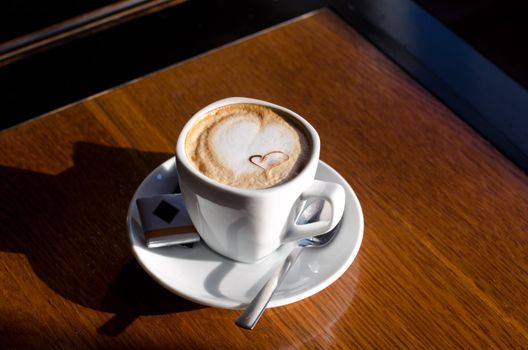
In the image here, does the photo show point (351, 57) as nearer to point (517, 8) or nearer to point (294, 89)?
point (294, 89)

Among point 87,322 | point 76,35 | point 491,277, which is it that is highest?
point 76,35

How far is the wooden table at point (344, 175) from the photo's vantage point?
73 cm

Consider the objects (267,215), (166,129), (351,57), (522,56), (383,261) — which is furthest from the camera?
(522,56)

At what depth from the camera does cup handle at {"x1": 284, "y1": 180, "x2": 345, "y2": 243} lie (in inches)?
28.1

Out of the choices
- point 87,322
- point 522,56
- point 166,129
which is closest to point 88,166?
point 166,129

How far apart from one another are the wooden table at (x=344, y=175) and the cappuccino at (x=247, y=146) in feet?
0.51

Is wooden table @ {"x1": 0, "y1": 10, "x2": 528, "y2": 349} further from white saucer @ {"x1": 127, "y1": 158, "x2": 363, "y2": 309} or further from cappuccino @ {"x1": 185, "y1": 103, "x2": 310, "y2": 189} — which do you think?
cappuccino @ {"x1": 185, "y1": 103, "x2": 310, "y2": 189}

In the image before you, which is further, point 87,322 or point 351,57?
point 351,57

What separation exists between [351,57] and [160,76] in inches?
12.2

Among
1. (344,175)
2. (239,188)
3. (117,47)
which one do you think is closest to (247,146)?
(239,188)

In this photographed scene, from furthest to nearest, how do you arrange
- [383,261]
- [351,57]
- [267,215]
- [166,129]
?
[351,57], [166,129], [383,261], [267,215]

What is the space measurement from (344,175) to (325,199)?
181 mm

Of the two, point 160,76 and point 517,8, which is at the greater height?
point 160,76

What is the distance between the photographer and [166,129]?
3.10 ft
